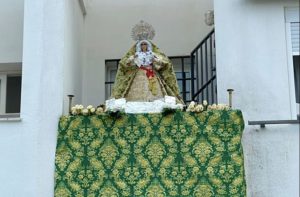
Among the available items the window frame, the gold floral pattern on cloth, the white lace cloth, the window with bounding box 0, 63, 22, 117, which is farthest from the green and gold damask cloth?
the window frame

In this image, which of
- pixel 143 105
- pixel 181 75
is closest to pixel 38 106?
pixel 143 105

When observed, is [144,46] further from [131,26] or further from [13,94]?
[13,94]

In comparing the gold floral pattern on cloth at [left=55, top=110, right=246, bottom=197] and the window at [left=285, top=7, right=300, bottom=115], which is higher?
the window at [left=285, top=7, right=300, bottom=115]

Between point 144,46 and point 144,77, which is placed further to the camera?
point 144,46

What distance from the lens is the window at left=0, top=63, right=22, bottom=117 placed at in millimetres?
10438

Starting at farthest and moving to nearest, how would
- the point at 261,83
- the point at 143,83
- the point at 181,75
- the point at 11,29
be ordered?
1. the point at 181,75
2. the point at 11,29
3. the point at 143,83
4. the point at 261,83

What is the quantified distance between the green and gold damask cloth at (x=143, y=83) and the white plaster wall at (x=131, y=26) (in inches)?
79.9

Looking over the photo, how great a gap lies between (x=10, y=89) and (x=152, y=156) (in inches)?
157

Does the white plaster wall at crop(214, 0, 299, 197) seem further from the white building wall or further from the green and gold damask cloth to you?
the white building wall

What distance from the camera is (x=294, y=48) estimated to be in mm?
8562

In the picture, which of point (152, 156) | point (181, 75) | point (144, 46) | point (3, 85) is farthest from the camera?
point (181, 75)

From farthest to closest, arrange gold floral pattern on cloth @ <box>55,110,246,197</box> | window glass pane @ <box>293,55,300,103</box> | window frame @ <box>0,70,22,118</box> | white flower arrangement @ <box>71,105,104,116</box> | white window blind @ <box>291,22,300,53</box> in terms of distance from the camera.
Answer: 1. window frame @ <box>0,70,22,118</box>
2. white window blind @ <box>291,22,300,53</box>
3. window glass pane @ <box>293,55,300,103</box>
4. white flower arrangement @ <box>71,105,104,116</box>
5. gold floral pattern on cloth @ <box>55,110,246,197</box>

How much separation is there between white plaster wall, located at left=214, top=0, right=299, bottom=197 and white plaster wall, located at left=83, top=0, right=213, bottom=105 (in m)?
2.27

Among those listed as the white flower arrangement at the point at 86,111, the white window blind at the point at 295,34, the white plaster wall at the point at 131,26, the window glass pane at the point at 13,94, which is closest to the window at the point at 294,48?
the white window blind at the point at 295,34
